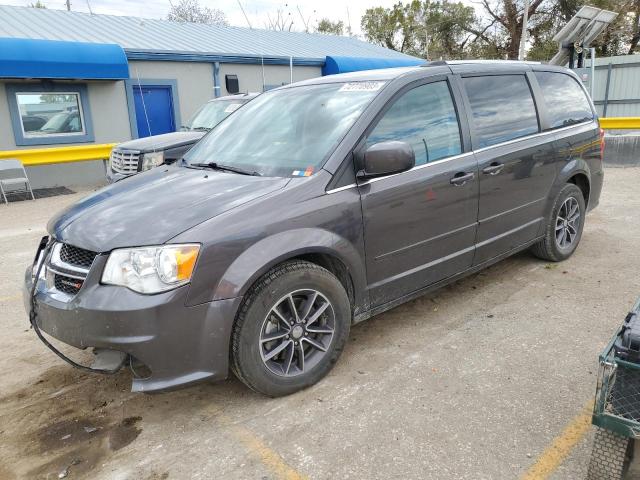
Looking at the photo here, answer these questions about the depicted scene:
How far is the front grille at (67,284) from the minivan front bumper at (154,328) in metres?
0.07

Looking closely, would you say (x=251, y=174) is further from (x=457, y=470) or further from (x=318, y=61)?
(x=318, y=61)

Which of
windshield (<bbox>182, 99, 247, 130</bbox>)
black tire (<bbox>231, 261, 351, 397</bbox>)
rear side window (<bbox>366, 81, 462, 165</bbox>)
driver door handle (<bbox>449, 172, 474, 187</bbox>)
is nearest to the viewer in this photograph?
black tire (<bbox>231, 261, 351, 397</bbox>)

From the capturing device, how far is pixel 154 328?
8.13ft

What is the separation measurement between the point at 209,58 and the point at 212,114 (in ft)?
21.3

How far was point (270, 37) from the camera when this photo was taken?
734 inches

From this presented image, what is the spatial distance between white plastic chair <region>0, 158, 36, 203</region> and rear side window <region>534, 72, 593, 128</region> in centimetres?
1027

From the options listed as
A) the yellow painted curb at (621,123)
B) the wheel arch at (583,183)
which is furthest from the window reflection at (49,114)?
the yellow painted curb at (621,123)

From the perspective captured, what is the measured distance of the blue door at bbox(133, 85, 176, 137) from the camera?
558 inches

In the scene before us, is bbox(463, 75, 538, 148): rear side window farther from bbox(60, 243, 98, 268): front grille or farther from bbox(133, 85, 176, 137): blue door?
bbox(133, 85, 176, 137): blue door

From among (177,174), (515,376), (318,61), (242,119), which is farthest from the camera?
(318,61)

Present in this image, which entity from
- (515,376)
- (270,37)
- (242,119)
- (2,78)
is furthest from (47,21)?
(515,376)

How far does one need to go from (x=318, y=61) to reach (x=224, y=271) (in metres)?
15.8

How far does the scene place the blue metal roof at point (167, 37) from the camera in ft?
44.1

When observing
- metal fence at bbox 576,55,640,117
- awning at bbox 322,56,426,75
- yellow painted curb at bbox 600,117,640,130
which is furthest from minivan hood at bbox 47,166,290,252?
metal fence at bbox 576,55,640,117
